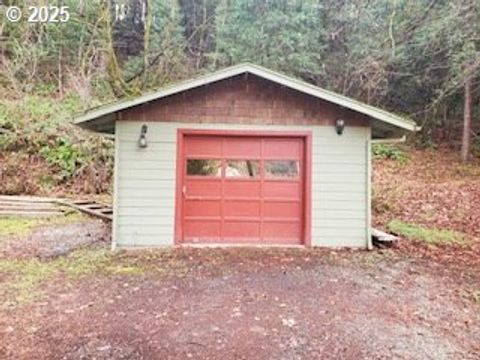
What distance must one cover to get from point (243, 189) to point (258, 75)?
2.16 meters

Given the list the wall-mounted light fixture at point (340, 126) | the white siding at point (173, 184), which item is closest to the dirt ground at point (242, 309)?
the white siding at point (173, 184)

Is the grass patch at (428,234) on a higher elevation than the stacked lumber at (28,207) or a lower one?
lower

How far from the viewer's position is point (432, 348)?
4.31 m

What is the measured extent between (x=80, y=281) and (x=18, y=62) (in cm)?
1546

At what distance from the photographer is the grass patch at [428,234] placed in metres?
9.55

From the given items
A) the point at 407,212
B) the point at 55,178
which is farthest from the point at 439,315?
the point at 55,178

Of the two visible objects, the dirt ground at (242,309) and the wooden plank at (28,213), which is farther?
the wooden plank at (28,213)

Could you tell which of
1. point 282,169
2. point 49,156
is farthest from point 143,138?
point 49,156

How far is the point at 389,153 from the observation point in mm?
Result: 18656

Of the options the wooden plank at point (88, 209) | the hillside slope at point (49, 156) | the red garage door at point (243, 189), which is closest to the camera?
the red garage door at point (243, 189)

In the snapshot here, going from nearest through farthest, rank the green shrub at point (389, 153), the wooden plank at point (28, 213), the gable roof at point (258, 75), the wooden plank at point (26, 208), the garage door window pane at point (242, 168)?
the gable roof at point (258, 75) < the garage door window pane at point (242, 168) < the wooden plank at point (28, 213) < the wooden plank at point (26, 208) < the green shrub at point (389, 153)

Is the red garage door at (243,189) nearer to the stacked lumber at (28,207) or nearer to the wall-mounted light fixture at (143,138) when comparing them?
the wall-mounted light fixture at (143,138)

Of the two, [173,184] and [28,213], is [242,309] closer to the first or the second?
[173,184]

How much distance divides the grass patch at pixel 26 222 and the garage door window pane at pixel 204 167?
4.44 m
